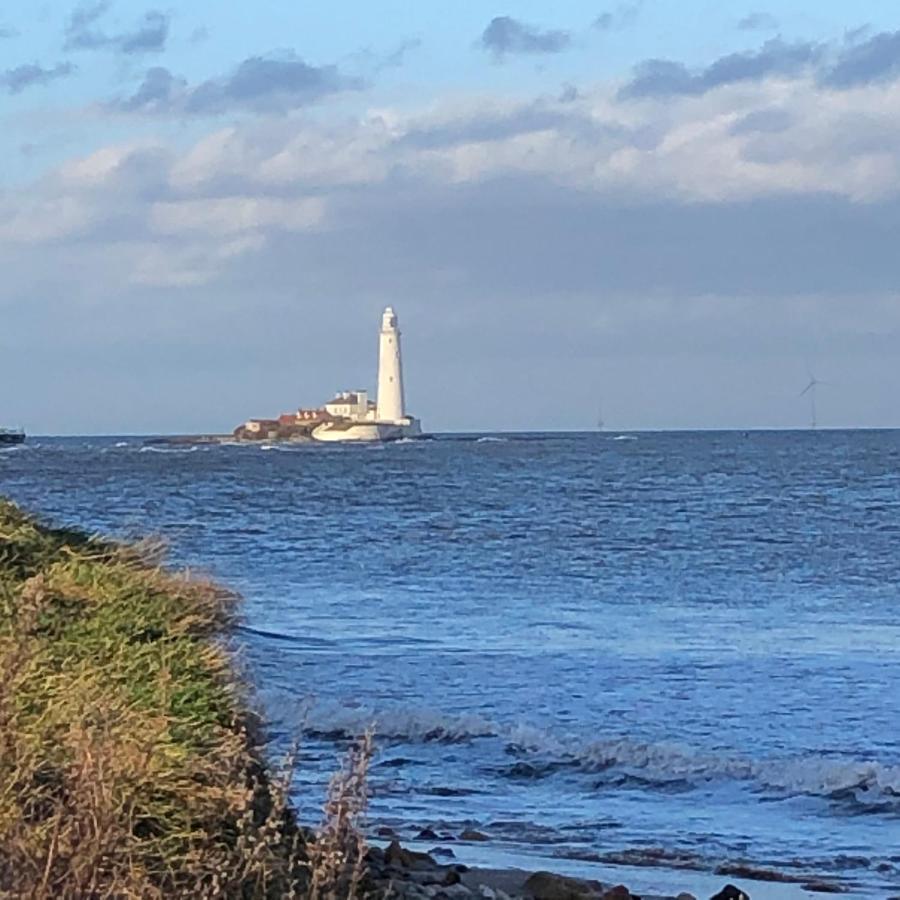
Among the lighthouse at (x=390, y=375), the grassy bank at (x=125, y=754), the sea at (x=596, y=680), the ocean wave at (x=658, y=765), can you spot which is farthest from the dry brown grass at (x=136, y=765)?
the lighthouse at (x=390, y=375)

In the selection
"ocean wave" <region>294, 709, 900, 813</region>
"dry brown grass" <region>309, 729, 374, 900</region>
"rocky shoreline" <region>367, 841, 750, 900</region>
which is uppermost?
"dry brown grass" <region>309, 729, 374, 900</region>

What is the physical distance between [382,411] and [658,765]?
128m

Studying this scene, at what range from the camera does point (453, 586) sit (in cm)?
3275

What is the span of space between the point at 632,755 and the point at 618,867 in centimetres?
430

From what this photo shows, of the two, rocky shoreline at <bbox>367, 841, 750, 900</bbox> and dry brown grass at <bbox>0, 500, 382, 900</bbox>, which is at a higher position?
dry brown grass at <bbox>0, 500, 382, 900</bbox>

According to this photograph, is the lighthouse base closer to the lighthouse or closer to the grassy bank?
the lighthouse

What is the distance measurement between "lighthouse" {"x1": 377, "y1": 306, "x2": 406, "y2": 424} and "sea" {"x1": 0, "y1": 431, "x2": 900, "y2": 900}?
2584 inches

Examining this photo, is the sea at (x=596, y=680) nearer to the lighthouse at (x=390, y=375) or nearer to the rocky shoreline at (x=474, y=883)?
the rocky shoreline at (x=474, y=883)

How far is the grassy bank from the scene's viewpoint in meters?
5.79

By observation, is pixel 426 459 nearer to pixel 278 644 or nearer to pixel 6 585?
pixel 278 644

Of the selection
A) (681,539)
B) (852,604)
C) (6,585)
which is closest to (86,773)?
(6,585)

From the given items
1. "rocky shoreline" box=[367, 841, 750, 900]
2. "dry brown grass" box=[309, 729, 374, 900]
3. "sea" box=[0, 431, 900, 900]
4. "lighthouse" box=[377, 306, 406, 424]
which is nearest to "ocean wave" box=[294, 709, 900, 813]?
"sea" box=[0, 431, 900, 900]

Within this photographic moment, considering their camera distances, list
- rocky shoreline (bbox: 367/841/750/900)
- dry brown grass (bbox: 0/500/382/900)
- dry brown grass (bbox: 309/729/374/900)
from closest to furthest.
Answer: dry brown grass (bbox: 309/729/374/900), dry brown grass (bbox: 0/500/382/900), rocky shoreline (bbox: 367/841/750/900)

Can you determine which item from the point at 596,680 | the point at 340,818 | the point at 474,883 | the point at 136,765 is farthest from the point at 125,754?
the point at 596,680
